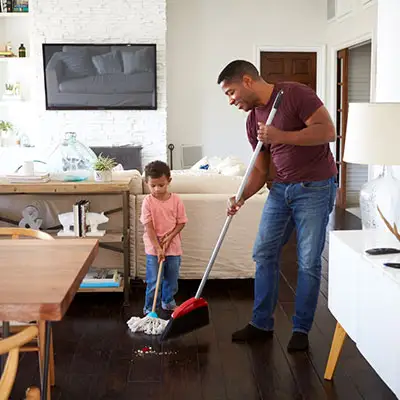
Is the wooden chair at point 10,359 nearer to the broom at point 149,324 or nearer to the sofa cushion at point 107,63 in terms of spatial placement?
the broom at point 149,324

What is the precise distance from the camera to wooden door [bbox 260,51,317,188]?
28.5 feet

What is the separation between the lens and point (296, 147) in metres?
3.00

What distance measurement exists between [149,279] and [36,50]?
4.91m

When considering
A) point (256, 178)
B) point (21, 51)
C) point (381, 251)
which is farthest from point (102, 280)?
point (21, 51)

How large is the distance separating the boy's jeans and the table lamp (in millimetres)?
1400

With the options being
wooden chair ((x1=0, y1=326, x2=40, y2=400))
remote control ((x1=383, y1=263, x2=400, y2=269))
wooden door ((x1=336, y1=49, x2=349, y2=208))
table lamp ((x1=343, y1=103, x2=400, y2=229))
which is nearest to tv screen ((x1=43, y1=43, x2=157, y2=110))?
wooden door ((x1=336, y1=49, x2=349, y2=208))

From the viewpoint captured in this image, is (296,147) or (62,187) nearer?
(296,147)

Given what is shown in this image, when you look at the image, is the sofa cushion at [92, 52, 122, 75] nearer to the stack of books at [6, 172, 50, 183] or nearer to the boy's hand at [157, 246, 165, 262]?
the stack of books at [6, 172, 50, 183]

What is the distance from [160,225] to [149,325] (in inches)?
23.3

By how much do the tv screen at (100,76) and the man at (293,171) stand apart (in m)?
4.81

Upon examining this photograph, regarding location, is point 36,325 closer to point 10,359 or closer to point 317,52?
point 10,359

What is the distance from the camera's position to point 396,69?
10.9 ft

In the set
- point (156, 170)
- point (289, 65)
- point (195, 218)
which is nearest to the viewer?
point (156, 170)

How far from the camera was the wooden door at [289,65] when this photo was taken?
8.68 m
